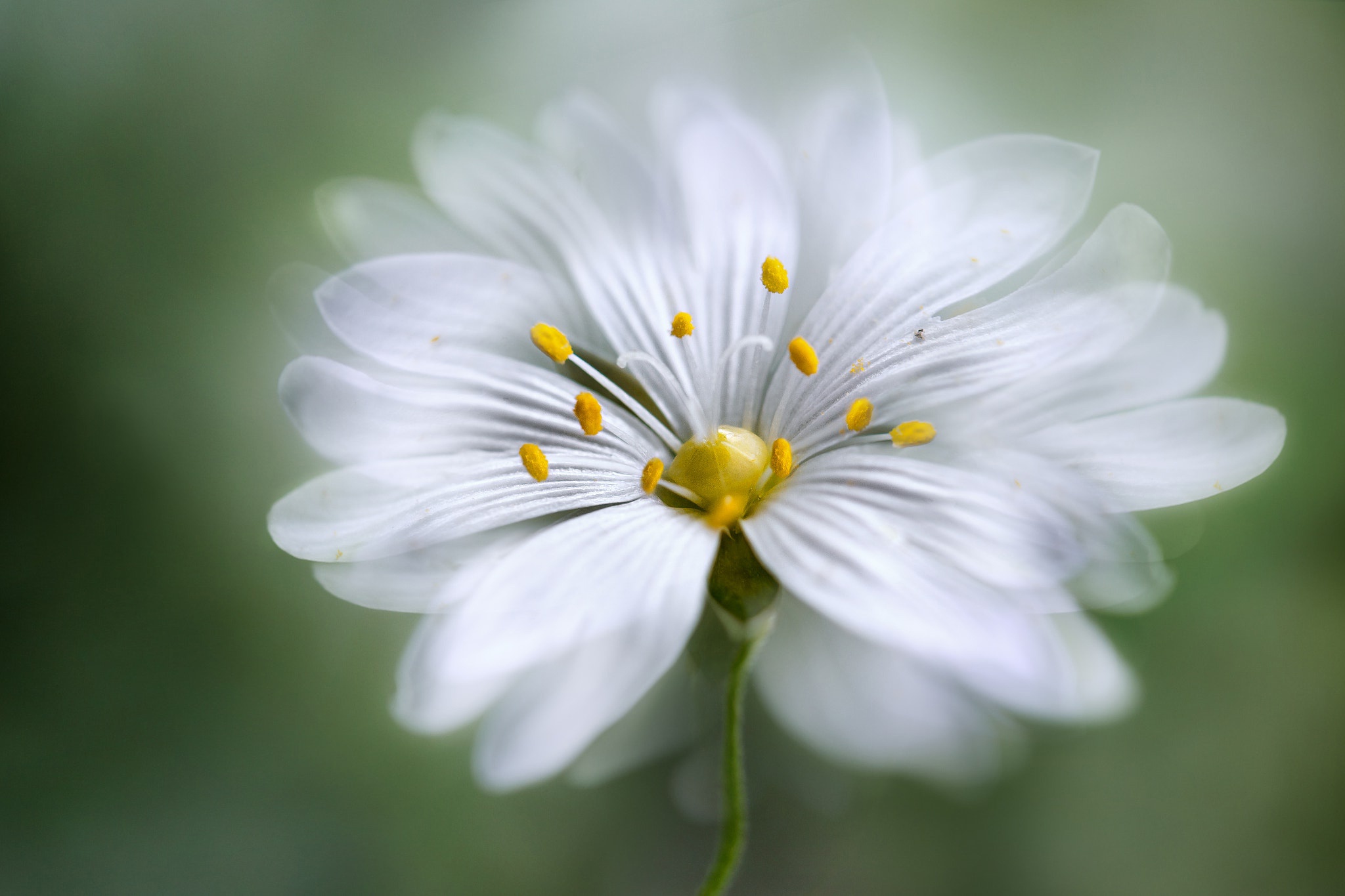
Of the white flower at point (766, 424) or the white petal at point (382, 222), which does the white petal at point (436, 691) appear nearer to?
the white flower at point (766, 424)

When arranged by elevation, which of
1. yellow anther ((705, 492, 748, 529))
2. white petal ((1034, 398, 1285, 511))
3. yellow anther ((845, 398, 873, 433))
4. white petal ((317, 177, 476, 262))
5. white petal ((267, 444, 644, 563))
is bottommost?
white petal ((1034, 398, 1285, 511))

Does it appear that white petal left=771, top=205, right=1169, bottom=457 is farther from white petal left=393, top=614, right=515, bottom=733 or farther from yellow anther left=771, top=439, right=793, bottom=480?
white petal left=393, top=614, right=515, bottom=733

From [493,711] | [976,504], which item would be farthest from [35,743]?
[976,504]

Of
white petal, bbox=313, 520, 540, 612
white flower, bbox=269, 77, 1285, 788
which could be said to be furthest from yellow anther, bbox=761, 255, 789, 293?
white petal, bbox=313, 520, 540, 612

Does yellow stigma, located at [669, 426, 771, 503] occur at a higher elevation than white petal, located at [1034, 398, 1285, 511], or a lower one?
higher

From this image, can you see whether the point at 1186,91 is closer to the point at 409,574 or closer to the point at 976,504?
the point at 976,504

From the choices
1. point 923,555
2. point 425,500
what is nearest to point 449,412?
point 425,500

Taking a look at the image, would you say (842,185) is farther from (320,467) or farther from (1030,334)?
(320,467)

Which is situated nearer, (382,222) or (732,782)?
(732,782)
